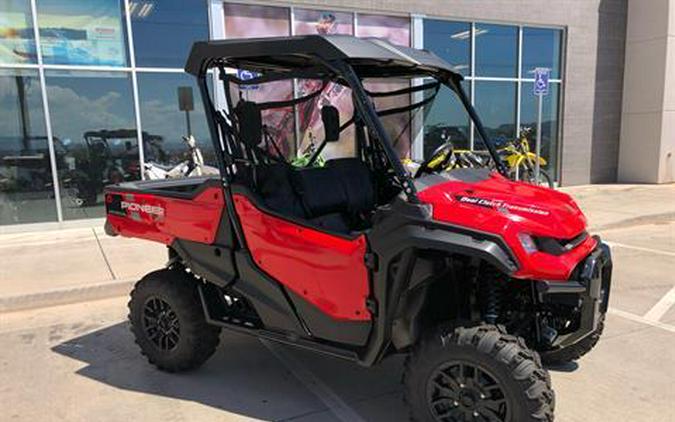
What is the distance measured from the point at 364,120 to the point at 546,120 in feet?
38.7

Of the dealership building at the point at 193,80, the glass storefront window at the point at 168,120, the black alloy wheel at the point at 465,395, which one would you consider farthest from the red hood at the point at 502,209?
the glass storefront window at the point at 168,120

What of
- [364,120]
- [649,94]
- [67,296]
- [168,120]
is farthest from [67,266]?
[649,94]

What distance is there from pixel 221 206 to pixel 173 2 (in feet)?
24.3

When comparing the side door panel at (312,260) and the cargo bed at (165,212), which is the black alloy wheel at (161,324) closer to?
the cargo bed at (165,212)

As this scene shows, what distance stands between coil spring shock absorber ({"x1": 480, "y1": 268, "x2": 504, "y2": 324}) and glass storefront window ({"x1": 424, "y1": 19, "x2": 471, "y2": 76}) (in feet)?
31.9

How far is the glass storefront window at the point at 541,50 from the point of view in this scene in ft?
43.1

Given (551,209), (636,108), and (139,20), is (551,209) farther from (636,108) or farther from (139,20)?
(636,108)

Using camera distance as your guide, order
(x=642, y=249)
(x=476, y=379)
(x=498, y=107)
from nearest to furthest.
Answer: (x=476, y=379), (x=642, y=249), (x=498, y=107)

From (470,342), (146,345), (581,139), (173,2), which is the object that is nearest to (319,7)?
(173,2)

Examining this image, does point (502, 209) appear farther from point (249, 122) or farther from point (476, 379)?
point (249, 122)

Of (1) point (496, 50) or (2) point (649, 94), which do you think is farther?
(2) point (649, 94)

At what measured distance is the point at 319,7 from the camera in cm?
1073

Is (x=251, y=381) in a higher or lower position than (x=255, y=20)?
lower

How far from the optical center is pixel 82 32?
29.9ft
